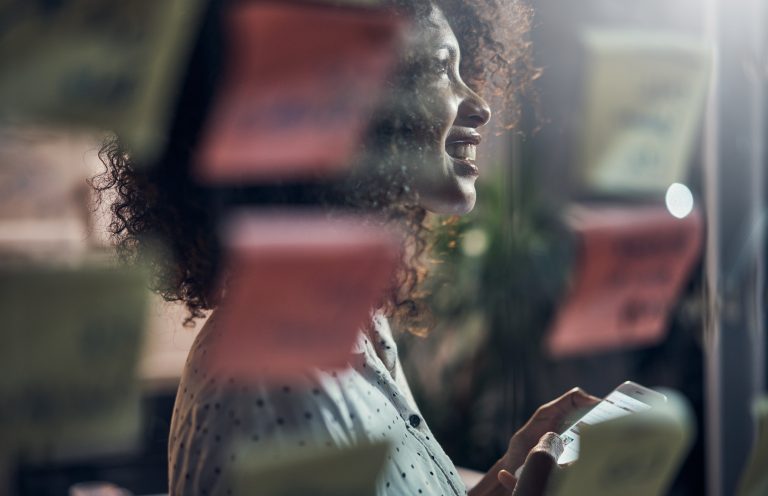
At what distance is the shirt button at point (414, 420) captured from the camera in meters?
0.85

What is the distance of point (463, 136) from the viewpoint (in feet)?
2.66

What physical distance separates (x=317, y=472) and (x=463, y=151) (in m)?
0.37

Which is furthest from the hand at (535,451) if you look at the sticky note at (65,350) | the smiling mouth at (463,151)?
the sticky note at (65,350)

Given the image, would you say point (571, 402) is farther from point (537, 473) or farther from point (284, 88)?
point (284, 88)

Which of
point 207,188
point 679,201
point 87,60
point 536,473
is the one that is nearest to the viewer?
point 87,60

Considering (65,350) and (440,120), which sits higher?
(440,120)

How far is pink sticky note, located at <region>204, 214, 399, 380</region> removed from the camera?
21.0 inches

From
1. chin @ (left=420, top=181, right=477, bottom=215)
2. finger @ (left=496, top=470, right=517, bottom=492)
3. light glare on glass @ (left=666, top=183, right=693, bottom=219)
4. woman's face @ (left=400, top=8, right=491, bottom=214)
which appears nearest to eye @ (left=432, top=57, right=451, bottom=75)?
woman's face @ (left=400, top=8, right=491, bottom=214)

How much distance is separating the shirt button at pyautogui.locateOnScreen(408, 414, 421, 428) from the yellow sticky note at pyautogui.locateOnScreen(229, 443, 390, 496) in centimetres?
28

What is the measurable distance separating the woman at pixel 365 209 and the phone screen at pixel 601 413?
0.02 m

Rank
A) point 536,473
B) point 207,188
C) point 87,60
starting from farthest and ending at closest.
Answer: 1. point 536,473
2. point 207,188
3. point 87,60

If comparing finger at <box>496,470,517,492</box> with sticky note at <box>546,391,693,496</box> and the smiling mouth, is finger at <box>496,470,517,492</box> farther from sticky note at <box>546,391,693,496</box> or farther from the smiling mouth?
the smiling mouth

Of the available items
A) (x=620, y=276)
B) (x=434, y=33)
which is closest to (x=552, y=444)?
(x=620, y=276)

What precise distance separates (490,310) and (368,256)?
16.7 inches
